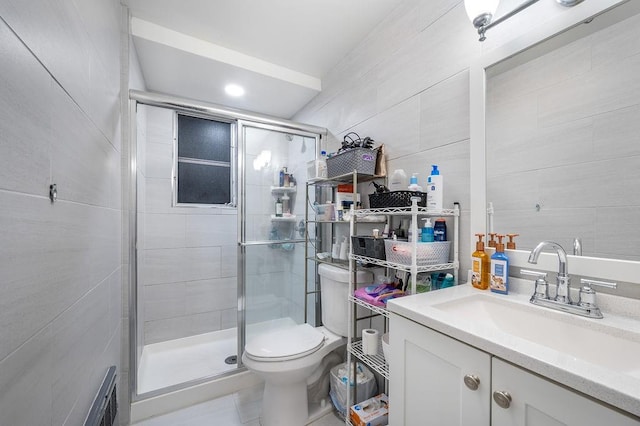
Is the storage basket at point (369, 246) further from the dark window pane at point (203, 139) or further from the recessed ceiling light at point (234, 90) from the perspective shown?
the dark window pane at point (203, 139)

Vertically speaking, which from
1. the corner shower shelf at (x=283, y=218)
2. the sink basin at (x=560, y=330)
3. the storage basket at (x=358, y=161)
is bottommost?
the sink basin at (x=560, y=330)

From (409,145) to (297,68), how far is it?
1241mm

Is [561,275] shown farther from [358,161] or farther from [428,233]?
[358,161]

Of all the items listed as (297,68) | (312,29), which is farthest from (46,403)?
(297,68)

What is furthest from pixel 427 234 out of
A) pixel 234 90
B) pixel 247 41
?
pixel 234 90

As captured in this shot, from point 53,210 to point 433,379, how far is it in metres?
1.14

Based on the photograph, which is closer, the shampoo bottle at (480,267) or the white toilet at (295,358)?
the shampoo bottle at (480,267)

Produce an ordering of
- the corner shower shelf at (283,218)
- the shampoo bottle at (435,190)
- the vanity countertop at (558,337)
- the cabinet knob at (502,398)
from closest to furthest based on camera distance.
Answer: the vanity countertop at (558,337)
the cabinet knob at (502,398)
the shampoo bottle at (435,190)
the corner shower shelf at (283,218)

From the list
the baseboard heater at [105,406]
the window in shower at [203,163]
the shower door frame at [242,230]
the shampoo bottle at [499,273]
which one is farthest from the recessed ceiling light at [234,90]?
the shampoo bottle at [499,273]

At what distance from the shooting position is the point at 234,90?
2191 millimetres

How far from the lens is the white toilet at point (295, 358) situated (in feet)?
4.31

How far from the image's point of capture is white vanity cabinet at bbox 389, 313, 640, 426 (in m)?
0.48

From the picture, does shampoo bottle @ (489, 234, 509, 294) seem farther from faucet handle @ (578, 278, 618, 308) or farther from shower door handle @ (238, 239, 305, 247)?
shower door handle @ (238, 239, 305, 247)

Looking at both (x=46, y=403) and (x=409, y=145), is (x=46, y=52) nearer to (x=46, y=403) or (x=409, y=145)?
(x=46, y=403)
